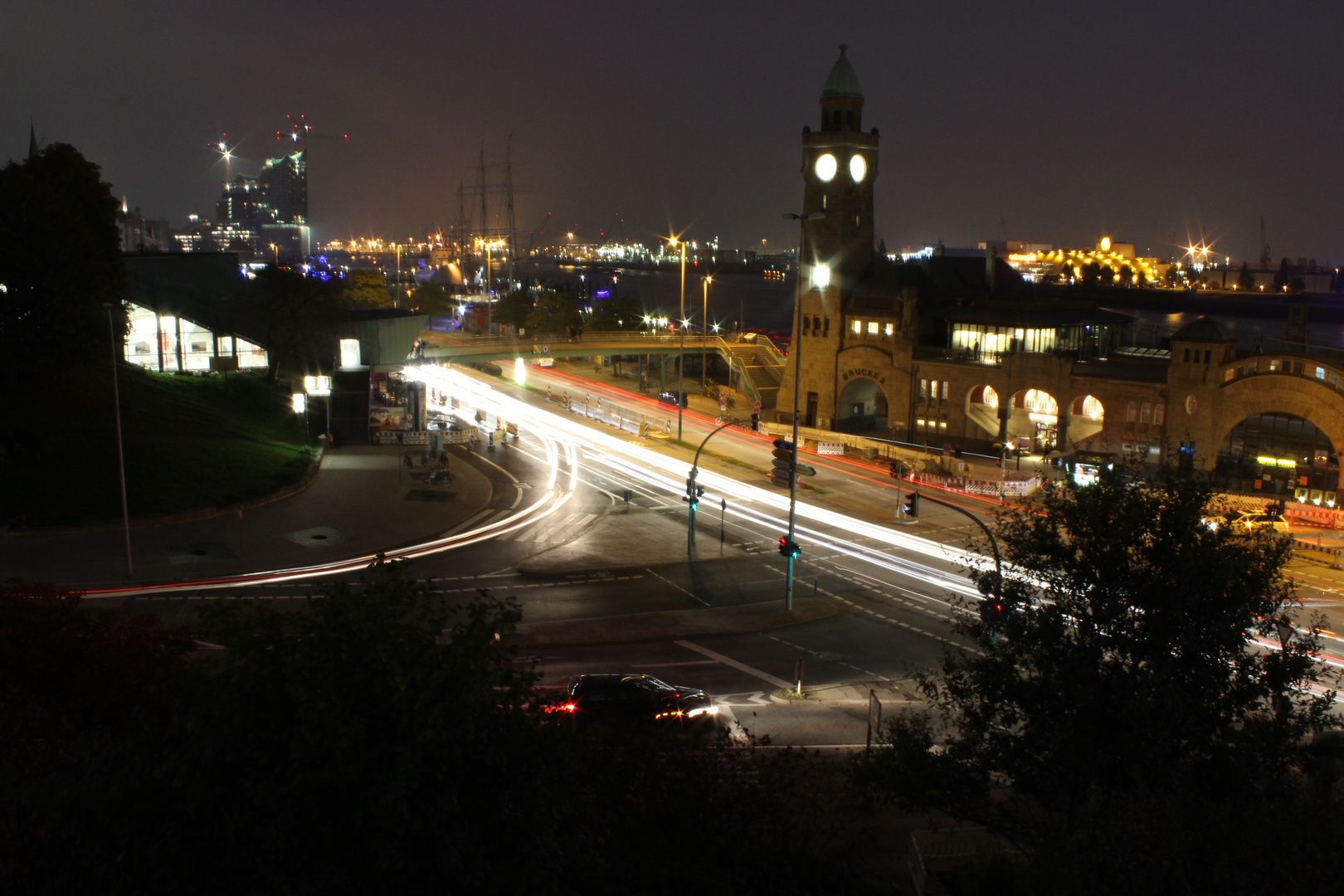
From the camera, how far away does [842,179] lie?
73.9 meters

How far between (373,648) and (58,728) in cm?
977

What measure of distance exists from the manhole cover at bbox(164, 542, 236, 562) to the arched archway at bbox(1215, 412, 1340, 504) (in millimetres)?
50752

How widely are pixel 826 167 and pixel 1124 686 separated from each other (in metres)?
65.2

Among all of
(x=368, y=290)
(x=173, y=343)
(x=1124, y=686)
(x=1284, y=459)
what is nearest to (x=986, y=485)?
(x=1284, y=459)

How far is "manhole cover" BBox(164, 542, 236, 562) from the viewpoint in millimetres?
35406

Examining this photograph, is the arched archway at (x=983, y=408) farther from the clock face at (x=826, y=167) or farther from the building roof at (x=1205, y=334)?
the clock face at (x=826, y=167)

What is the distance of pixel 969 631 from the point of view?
16.4m

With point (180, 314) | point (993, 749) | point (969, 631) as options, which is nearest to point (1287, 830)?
point (993, 749)

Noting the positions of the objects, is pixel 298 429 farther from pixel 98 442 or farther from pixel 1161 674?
pixel 1161 674

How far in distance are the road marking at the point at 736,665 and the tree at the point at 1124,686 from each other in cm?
1103

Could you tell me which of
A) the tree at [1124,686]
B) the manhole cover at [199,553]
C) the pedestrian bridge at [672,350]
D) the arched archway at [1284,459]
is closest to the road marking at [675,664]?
the tree at [1124,686]

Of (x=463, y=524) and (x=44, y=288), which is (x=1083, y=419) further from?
(x=44, y=288)

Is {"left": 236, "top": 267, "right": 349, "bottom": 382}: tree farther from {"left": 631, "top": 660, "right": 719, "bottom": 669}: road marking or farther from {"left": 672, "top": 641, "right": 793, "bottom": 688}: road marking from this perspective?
{"left": 631, "top": 660, "right": 719, "bottom": 669}: road marking

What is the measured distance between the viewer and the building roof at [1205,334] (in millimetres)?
55062
